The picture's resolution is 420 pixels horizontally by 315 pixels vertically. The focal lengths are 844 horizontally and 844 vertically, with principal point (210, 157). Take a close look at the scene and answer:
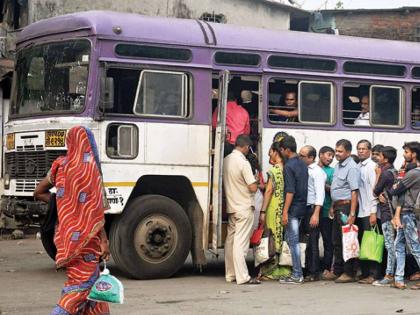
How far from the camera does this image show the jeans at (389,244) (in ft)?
33.8

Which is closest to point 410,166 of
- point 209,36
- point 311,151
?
point 311,151

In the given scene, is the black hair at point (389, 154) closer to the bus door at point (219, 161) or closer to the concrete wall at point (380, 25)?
the bus door at point (219, 161)

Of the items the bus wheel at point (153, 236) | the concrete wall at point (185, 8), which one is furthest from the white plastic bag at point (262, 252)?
the concrete wall at point (185, 8)

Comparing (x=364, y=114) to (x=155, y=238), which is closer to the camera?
(x=155, y=238)

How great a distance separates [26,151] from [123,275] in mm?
2028

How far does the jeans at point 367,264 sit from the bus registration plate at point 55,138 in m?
3.90

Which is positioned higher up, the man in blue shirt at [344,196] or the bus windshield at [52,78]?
the bus windshield at [52,78]

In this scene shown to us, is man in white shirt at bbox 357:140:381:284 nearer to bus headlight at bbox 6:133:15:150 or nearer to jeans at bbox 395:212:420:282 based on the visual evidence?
jeans at bbox 395:212:420:282

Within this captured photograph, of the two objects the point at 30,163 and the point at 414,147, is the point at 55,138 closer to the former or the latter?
the point at 30,163

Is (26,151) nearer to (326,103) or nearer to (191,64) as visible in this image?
(191,64)

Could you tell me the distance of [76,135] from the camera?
615 cm

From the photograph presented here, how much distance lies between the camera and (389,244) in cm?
1032

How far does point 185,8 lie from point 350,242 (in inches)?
508

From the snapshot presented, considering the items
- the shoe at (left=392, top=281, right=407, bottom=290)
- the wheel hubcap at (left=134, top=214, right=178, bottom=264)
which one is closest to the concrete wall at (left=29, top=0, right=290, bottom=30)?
the wheel hubcap at (left=134, top=214, right=178, bottom=264)
